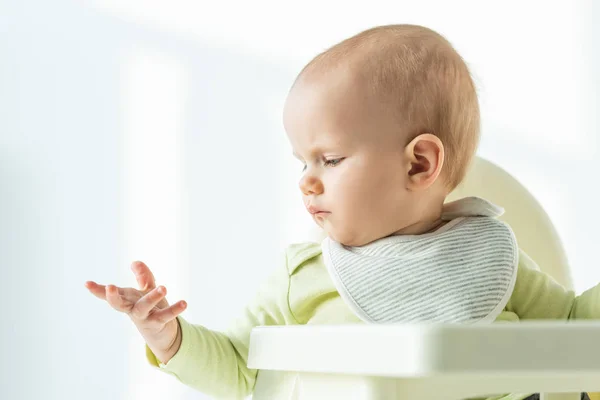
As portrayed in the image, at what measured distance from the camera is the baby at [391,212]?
0.84 m

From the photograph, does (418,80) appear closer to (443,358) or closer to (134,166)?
(443,358)

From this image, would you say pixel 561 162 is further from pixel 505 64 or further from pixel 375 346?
pixel 375 346

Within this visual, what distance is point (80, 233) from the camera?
1.60 meters

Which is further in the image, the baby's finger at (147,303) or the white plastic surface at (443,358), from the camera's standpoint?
the baby's finger at (147,303)

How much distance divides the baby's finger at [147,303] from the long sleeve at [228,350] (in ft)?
0.36

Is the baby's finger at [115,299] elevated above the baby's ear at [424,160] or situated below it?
below

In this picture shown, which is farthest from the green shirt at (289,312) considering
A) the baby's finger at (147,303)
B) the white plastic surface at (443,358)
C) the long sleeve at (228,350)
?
the white plastic surface at (443,358)

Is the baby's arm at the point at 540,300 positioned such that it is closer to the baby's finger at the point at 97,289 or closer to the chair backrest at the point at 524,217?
the chair backrest at the point at 524,217

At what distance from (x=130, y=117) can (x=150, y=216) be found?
0.62 feet

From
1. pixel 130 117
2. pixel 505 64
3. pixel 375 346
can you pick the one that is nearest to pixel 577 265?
pixel 505 64

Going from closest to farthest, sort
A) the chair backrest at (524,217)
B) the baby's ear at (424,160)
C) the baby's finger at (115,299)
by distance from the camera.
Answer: the baby's finger at (115,299) → the baby's ear at (424,160) → the chair backrest at (524,217)

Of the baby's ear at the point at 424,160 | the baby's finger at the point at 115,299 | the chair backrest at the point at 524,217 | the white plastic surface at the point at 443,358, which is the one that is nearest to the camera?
the white plastic surface at the point at 443,358

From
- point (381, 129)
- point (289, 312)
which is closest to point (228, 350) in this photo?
point (289, 312)

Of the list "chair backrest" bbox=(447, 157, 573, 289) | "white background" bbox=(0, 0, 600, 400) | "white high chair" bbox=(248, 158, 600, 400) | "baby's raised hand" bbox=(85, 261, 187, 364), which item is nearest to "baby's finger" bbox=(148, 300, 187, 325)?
"baby's raised hand" bbox=(85, 261, 187, 364)
